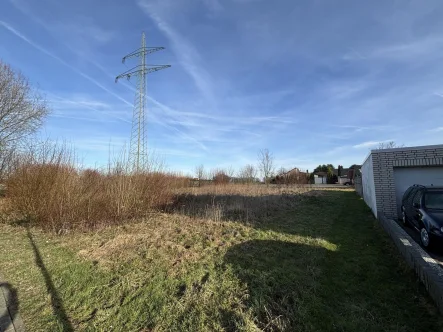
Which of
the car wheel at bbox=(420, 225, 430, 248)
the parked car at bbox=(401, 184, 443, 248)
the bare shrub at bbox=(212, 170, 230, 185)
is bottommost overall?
the car wheel at bbox=(420, 225, 430, 248)

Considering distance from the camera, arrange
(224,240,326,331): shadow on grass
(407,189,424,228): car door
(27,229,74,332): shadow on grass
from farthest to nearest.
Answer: (407,189,424,228): car door → (224,240,326,331): shadow on grass → (27,229,74,332): shadow on grass

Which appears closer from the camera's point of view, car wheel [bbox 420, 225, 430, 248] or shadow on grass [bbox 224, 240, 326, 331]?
shadow on grass [bbox 224, 240, 326, 331]

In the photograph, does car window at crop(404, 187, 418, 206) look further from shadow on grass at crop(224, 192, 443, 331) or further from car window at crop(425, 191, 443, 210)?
shadow on grass at crop(224, 192, 443, 331)

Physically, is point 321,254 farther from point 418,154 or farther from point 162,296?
point 418,154

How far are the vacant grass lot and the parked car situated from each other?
923 millimetres

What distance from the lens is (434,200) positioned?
275 inches

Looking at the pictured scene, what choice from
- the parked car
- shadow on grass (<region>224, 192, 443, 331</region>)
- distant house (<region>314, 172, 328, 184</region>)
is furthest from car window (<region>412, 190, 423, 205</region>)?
distant house (<region>314, 172, 328, 184</region>)

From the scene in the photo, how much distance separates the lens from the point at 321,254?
606cm

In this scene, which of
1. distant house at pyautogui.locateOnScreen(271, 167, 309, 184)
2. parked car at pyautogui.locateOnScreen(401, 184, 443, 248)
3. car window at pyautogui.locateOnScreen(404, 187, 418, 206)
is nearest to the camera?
parked car at pyautogui.locateOnScreen(401, 184, 443, 248)

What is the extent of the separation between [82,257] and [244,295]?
390cm

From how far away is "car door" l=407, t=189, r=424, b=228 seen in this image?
278 inches

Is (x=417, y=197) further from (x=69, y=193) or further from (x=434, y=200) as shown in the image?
(x=69, y=193)

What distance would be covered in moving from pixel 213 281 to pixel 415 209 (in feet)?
20.5

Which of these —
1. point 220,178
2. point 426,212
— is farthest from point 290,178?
point 426,212
